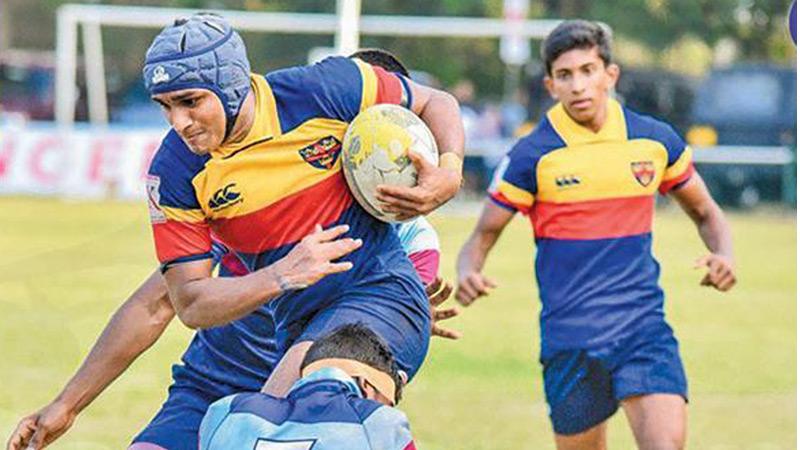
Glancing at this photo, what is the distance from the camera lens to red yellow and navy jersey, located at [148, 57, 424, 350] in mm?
5910

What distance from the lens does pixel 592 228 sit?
8.28m

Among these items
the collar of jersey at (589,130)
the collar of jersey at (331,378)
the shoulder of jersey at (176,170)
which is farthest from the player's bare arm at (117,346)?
the collar of jersey at (589,130)

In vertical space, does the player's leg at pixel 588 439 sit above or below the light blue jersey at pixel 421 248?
below

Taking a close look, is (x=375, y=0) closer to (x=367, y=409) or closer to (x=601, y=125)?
(x=601, y=125)

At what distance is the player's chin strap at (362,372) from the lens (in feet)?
17.1

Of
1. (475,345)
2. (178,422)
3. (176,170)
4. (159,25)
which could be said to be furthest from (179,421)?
(159,25)

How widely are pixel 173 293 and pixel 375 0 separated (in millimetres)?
38687

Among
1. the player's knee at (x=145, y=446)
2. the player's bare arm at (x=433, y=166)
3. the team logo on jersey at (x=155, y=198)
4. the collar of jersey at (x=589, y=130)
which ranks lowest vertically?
the player's knee at (x=145, y=446)

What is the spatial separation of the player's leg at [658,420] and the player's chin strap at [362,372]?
262 centimetres

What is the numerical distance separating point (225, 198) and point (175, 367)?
3.54ft

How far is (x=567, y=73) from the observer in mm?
8367

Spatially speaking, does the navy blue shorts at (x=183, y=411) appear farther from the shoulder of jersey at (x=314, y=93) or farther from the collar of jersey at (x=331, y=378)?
the collar of jersey at (x=331, y=378)

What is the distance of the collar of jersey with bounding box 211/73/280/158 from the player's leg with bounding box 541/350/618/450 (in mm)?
2660

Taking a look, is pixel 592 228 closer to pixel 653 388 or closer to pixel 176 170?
pixel 653 388
